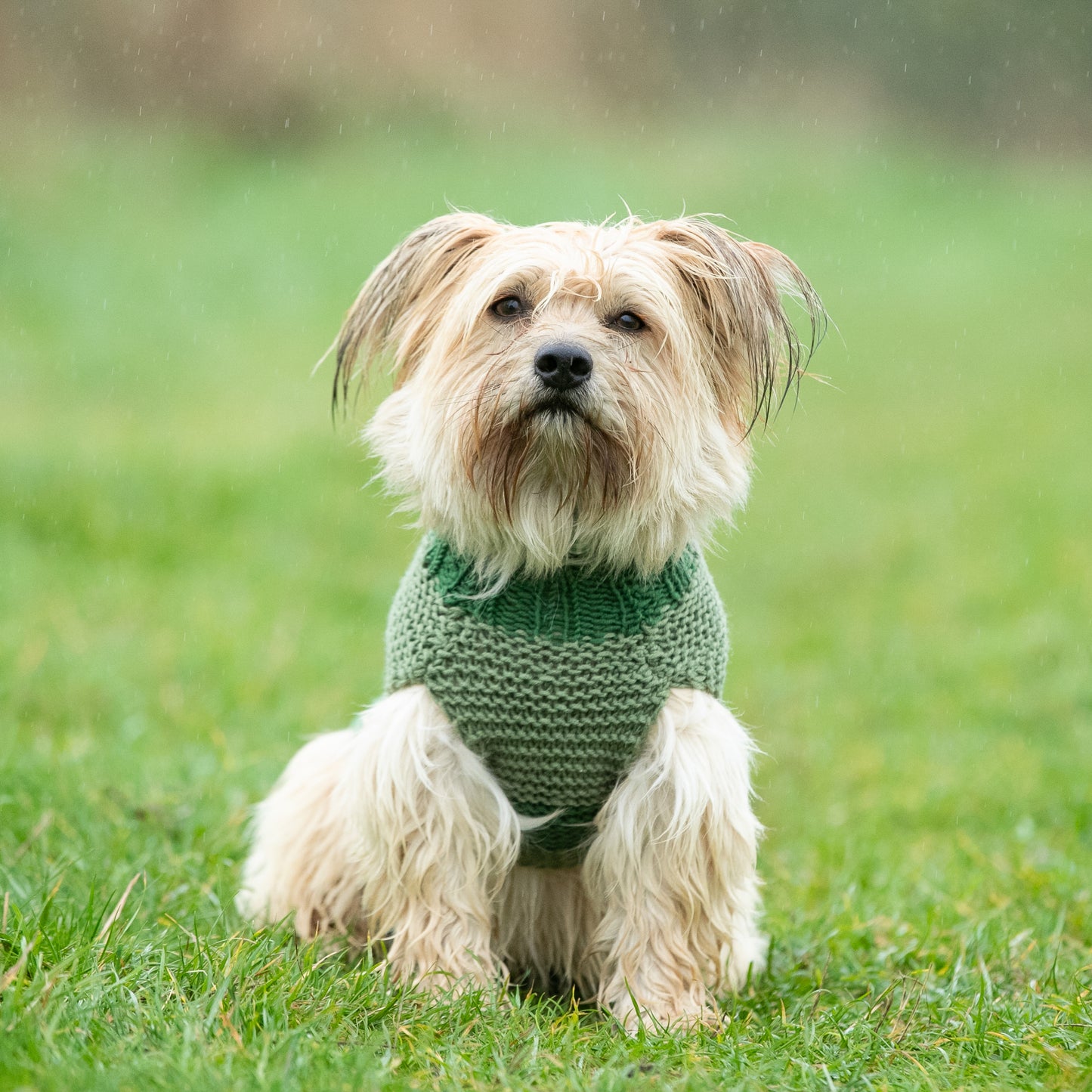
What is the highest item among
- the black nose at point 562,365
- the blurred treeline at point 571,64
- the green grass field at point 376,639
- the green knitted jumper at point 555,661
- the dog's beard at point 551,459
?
the blurred treeline at point 571,64

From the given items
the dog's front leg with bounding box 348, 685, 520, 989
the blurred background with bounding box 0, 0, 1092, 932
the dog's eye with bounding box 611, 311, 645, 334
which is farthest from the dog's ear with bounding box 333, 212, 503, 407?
the blurred background with bounding box 0, 0, 1092, 932

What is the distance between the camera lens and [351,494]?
9703 mm

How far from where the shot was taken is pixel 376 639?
7449mm

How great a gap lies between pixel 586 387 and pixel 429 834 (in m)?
1.21

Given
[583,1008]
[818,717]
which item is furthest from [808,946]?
[818,717]

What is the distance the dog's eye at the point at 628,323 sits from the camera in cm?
356

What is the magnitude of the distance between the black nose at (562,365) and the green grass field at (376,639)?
1.46 metres

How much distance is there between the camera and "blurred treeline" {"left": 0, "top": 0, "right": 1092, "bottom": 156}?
1964 centimetres

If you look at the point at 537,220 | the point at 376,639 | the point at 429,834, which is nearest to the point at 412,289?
the point at 429,834

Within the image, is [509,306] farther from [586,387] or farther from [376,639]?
[376,639]

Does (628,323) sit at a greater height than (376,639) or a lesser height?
greater

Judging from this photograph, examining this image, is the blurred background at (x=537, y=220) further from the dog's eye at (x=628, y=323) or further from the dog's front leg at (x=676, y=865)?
the dog's eye at (x=628, y=323)

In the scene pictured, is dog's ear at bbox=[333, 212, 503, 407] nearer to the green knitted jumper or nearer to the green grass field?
the green knitted jumper

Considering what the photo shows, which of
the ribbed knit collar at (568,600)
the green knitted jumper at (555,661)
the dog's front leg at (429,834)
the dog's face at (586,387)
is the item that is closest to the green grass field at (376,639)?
the dog's front leg at (429,834)
